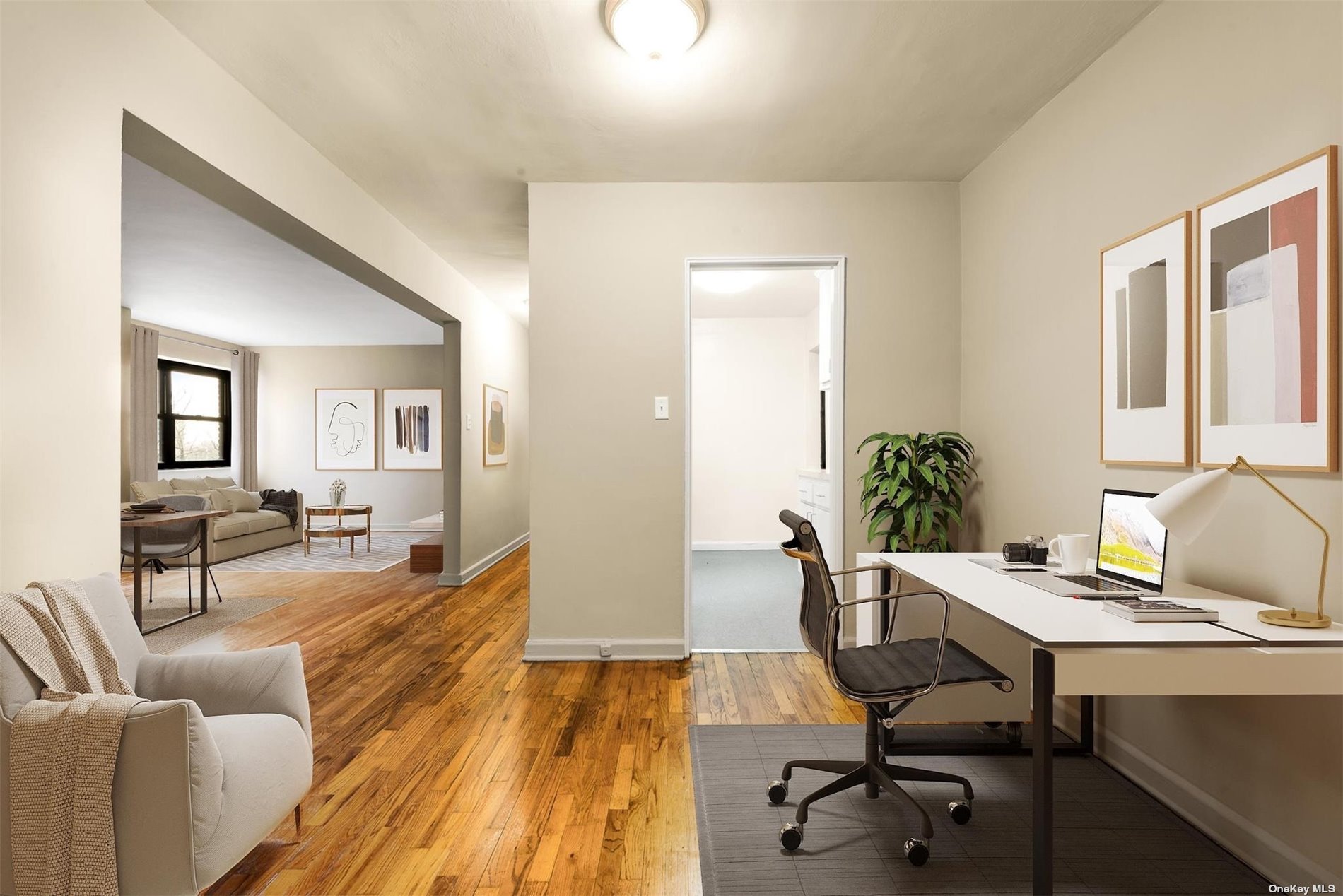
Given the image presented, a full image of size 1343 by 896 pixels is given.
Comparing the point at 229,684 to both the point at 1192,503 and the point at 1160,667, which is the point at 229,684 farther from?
the point at 1192,503

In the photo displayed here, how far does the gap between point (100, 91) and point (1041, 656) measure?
3.05 metres

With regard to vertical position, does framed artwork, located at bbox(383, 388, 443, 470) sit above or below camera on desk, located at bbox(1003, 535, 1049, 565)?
above

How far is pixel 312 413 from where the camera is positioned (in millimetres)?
9914

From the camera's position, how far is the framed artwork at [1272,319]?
5.67ft

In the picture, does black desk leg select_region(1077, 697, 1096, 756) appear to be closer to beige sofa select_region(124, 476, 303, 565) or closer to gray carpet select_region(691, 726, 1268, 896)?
gray carpet select_region(691, 726, 1268, 896)


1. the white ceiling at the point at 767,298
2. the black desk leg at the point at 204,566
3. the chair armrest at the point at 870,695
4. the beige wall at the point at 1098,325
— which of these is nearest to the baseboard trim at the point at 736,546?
the white ceiling at the point at 767,298

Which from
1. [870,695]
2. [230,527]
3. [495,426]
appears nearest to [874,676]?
[870,695]

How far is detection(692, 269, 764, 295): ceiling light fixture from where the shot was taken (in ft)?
19.6

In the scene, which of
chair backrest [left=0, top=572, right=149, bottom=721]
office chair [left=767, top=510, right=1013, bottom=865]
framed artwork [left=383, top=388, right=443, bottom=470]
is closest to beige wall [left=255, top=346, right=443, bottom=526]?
framed artwork [left=383, top=388, right=443, bottom=470]

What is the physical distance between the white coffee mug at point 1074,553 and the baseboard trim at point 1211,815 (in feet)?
2.26

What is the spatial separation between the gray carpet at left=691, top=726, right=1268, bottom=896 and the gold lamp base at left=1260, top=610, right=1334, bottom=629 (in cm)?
75

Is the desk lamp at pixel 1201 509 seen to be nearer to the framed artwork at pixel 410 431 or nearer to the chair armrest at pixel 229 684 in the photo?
the chair armrest at pixel 229 684

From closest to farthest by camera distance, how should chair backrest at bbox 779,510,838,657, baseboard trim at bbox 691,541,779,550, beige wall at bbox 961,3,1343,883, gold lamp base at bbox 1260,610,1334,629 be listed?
gold lamp base at bbox 1260,610,1334,629, beige wall at bbox 961,3,1343,883, chair backrest at bbox 779,510,838,657, baseboard trim at bbox 691,541,779,550

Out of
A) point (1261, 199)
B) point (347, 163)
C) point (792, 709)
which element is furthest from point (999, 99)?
point (347, 163)
